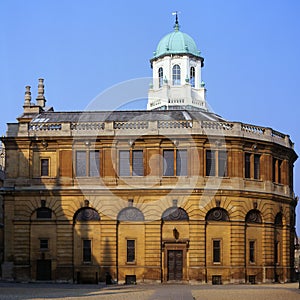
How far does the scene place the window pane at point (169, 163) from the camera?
64.3 metres

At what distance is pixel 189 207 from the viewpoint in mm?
63500

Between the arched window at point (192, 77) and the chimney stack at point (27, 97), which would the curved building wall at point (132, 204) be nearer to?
the chimney stack at point (27, 97)

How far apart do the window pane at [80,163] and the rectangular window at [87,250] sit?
5335mm

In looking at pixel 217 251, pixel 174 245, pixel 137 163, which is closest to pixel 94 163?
pixel 137 163

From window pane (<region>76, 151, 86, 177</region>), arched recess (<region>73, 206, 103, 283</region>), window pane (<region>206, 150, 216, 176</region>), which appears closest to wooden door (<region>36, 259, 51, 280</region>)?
arched recess (<region>73, 206, 103, 283</region>)

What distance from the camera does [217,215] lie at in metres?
64.1

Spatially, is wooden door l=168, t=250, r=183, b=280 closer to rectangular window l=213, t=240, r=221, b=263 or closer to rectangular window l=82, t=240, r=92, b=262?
rectangular window l=213, t=240, r=221, b=263

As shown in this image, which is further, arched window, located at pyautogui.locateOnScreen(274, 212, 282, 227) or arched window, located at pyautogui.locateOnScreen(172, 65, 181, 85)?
arched window, located at pyautogui.locateOnScreen(172, 65, 181, 85)

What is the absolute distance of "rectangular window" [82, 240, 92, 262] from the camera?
210 feet

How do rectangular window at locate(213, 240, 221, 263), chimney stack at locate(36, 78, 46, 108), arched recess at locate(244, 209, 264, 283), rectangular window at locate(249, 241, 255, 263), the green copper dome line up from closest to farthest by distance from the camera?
rectangular window at locate(213, 240, 221, 263) < arched recess at locate(244, 209, 264, 283) < rectangular window at locate(249, 241, 255, 263) < chimney stack at locate(36, 78, 46, 108) < the green copper dome

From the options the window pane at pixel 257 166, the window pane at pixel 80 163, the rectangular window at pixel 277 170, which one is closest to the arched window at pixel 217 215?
the window pane at pixel 257 166

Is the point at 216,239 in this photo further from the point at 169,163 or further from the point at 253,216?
the point at 169,163

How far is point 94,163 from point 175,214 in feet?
24.8

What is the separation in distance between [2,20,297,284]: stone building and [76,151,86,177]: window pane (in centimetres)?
8
